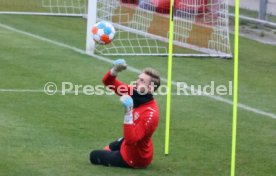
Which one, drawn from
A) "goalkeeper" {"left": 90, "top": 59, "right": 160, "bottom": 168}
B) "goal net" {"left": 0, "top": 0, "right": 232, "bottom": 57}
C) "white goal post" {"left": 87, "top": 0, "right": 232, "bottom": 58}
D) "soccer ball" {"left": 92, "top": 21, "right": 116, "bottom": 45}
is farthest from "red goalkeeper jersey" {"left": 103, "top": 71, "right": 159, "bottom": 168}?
"white goal post" {"left": 87, "top": 0, "right": 232, "bottom": 58}

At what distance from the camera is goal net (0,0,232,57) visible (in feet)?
59.8

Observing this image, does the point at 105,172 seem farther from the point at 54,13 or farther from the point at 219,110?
the point at 54,13

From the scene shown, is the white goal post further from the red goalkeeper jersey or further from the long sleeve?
the long sleeve

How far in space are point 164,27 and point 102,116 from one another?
24.6ft

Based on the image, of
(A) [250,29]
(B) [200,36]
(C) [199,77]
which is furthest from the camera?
(A) [250,29]

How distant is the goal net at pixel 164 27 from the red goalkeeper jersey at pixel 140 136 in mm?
8083

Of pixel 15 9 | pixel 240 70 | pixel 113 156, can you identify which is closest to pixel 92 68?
pixel 240 70

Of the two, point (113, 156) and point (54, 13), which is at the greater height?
point (113, 156)

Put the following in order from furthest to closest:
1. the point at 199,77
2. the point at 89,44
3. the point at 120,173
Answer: the point at 89,44 < the point at 199,77 < the point at 120,173

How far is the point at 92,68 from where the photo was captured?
1591cm

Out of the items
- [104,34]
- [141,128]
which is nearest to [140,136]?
[141,128]

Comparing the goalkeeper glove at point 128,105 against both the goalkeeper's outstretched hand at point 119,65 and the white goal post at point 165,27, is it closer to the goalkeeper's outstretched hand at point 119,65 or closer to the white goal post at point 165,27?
the goalkeeper's outstretched hand at point 119,65

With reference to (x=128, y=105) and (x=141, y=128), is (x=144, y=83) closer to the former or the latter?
(x=141, y=128)

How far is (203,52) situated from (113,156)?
28.9 ft
